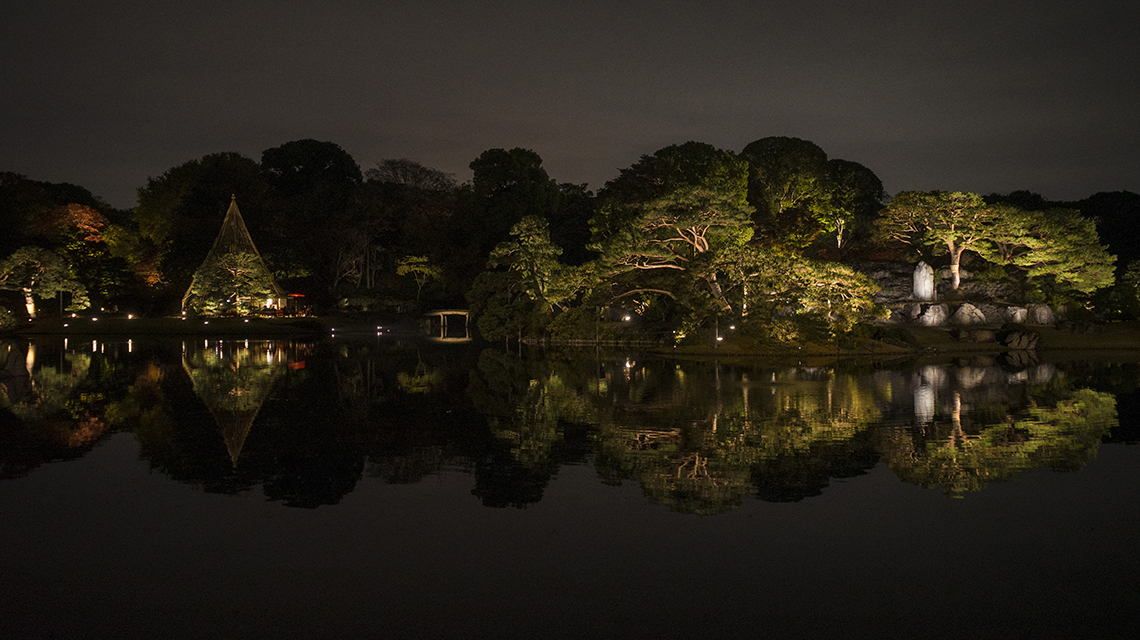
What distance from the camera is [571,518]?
7.94 m

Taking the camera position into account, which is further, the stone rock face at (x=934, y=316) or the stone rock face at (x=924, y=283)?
the stone rock face at (x=924, y=283)

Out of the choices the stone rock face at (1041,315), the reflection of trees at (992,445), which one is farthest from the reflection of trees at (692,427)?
the stone rock face at (1041,315)

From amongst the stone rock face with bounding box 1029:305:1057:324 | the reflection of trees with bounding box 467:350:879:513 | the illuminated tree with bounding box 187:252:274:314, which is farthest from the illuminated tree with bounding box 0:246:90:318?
the stone rock face with bounding box 1029:305:1057:324

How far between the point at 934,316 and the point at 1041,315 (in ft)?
19.6

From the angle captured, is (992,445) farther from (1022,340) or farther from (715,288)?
(1022,340)

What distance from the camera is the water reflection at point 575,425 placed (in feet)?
32.0

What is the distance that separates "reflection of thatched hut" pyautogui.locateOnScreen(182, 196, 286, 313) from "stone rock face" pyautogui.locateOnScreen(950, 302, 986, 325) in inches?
1811

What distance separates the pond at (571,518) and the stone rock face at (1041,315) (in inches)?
1101

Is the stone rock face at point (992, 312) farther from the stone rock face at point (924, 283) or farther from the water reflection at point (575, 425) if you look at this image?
the water reflection at point (575, 425)

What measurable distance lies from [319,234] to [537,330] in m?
37.3

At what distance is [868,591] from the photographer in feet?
19.4

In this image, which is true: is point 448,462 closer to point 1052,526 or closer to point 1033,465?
point 1052,526

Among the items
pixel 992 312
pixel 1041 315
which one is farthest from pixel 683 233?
pixel 1041 315

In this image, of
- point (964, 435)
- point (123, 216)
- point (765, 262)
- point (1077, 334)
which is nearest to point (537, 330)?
point (765, 262)
